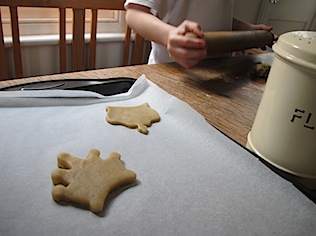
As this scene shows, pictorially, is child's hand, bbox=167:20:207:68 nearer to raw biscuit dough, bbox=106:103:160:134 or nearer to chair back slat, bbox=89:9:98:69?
raw biscuit dough, bbox=106:103:160:134

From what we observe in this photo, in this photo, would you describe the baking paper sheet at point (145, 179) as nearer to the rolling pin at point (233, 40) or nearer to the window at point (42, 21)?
the rolling pin at point (233, 40)

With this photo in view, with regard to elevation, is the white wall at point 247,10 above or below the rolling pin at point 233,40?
below

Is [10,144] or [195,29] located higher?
[195,29]

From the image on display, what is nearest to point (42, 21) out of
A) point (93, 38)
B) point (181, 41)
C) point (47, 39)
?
point (47, 39)

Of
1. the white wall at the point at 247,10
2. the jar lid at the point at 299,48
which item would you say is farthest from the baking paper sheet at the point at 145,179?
the white wall at the point at 247,10

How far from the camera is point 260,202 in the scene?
0.33 meters

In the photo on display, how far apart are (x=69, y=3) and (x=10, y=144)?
0.85m

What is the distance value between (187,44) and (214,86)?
0.44 ft

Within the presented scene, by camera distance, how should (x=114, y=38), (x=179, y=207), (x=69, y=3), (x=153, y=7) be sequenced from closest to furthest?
1. (x=179, y=207)
2. (x=153, y=7)
3. (x=69, y=3)
4. (x=114, y=38)

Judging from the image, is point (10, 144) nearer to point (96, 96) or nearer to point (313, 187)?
point (96, 96)

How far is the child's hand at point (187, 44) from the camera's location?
55 cm

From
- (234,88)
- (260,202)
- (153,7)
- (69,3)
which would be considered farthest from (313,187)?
(69,3)

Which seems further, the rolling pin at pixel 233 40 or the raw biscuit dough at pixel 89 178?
the rolling pin at pixel 233 40

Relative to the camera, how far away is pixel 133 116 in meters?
0.45
